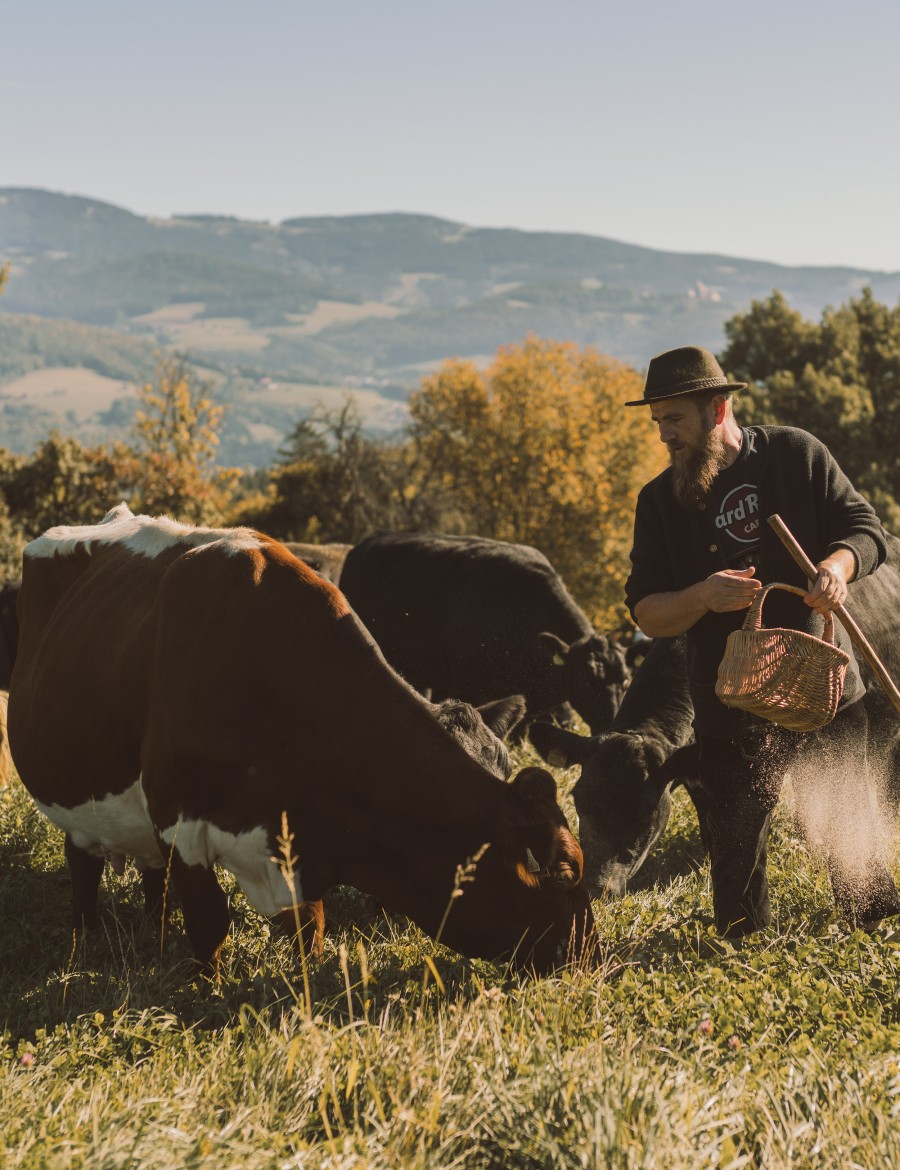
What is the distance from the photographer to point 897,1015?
4656mm

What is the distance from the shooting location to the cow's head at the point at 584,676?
43.2ft

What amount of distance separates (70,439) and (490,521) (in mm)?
18058

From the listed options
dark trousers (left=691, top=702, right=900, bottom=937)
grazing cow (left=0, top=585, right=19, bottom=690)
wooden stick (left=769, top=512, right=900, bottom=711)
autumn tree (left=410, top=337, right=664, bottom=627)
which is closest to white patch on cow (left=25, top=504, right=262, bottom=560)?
wooden stick (left=769, top=512, right=900, bottom=711)

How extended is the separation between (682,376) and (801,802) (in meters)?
2.55

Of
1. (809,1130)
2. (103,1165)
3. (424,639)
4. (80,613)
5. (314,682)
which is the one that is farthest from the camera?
(424,639)

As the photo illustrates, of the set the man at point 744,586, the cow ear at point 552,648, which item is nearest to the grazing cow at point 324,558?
the cow ear at point 552,648

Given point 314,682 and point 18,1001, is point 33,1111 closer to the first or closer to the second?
point 18,1001

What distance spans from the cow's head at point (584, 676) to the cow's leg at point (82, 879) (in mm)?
7463

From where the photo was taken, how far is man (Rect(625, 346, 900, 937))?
213 inches

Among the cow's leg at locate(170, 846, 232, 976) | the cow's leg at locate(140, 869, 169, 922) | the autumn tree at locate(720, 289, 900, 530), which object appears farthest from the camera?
the autumn tree at locate(720, 289, 900, 530)

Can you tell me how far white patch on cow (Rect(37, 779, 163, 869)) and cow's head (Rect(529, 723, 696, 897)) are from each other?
8.71 feet

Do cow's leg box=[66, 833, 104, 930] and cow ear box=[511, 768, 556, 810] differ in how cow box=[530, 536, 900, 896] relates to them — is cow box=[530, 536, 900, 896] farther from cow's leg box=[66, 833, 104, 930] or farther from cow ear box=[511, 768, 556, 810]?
cow's leg box=[66, 833, 104, 930]

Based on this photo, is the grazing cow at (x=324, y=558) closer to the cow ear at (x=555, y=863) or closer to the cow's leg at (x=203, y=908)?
the cow's leg at (x=203, y=908)

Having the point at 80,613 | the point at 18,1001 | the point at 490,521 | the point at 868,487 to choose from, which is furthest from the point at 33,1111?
the point at 490,521
